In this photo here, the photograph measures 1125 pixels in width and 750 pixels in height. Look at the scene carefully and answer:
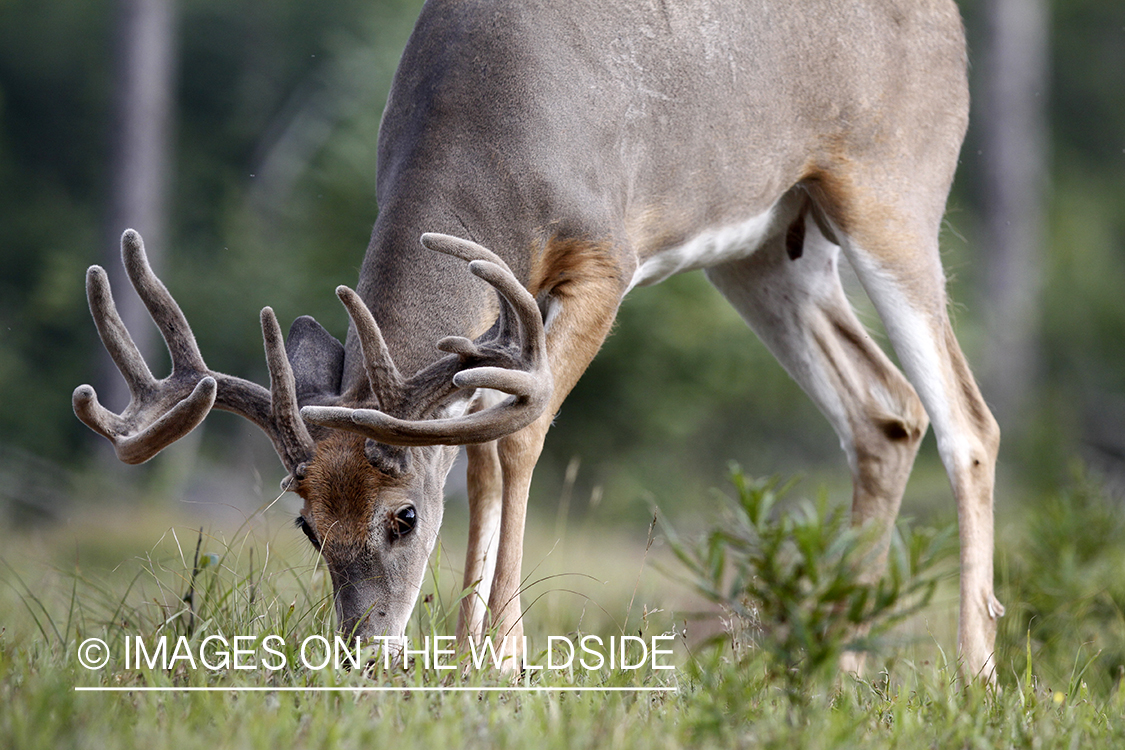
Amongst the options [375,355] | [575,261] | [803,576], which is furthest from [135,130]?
[803,576]

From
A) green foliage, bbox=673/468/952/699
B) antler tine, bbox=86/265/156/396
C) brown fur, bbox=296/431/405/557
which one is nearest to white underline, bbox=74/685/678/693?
green foliage, bbox=673/468/952/699

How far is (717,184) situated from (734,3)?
0.70 meters

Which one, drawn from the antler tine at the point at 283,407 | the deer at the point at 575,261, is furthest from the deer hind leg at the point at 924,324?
the antler tine at the point at 283,407

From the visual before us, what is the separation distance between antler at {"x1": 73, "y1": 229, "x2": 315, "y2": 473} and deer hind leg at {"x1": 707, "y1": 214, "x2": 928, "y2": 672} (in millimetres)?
2508

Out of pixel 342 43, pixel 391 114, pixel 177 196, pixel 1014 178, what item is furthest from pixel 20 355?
pixel 391 114

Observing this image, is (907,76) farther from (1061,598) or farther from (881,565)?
(1061,598)

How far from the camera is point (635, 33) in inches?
179

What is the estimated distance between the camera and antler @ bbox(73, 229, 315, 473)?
3.71m

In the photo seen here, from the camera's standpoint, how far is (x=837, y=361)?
219 inches

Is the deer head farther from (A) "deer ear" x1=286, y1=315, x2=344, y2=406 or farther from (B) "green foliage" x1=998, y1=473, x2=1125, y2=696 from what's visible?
(B) "green foliage" x1=998, y1=473, x2=1125, y2=696

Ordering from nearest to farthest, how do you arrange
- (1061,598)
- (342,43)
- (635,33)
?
1. (635,33)
2. (1061,598)
3. (342,43)

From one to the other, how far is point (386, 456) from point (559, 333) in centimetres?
80

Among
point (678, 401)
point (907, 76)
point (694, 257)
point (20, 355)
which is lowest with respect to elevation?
point (694, 257)

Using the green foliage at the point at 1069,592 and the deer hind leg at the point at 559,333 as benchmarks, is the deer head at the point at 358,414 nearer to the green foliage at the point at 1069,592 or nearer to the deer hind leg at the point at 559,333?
the deer hind leg at the point at 559,333
